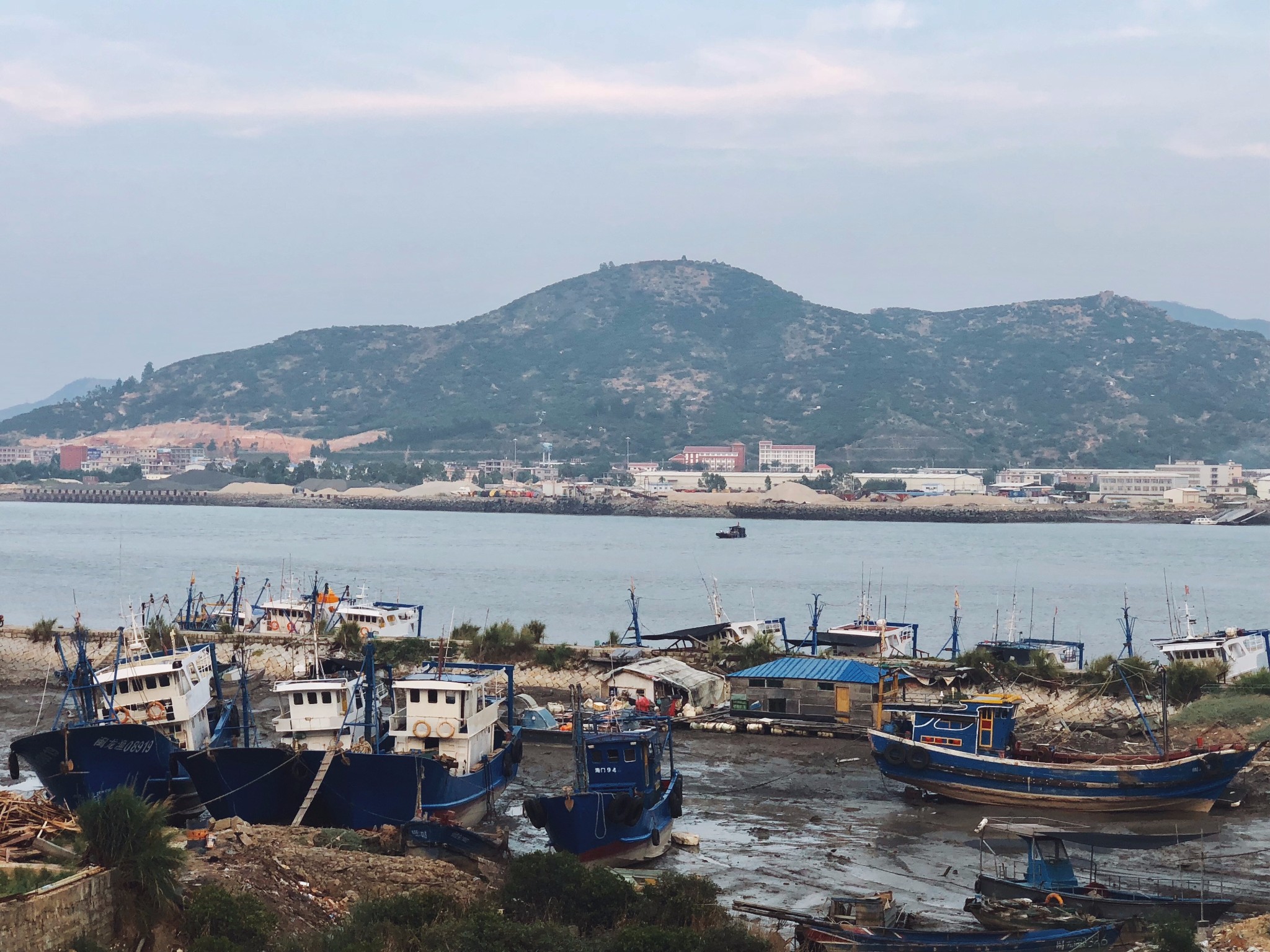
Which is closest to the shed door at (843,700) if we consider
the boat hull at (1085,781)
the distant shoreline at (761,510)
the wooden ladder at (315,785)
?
the boat hull at (1085,781)

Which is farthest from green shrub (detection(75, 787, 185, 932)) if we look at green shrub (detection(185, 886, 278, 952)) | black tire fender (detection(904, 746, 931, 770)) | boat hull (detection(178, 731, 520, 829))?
black tire fender (detection(904, 746, 931, 770))

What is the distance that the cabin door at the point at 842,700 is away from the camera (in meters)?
29.8

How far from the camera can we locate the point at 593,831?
19.2m

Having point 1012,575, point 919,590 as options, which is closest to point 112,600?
point 919,590

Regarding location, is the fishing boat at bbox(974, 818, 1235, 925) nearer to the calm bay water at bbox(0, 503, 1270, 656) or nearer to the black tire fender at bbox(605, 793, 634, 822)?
the black tire fender at bbox(605, 793, 634, 822)

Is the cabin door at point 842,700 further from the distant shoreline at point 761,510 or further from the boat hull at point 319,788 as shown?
the distant shoreline at point 761,510

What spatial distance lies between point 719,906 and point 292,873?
15.3 feet

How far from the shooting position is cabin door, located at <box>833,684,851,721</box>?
97.7 ft

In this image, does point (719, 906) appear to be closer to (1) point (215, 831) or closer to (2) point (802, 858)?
(2) point (802, 858)

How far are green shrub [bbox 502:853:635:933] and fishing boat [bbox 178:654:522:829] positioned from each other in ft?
13.4

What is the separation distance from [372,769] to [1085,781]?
11.3 m

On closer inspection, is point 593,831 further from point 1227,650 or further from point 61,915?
point 1227,650

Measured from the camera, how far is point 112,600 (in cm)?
5897

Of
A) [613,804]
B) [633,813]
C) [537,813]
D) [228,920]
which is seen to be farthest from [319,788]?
[228,920]
